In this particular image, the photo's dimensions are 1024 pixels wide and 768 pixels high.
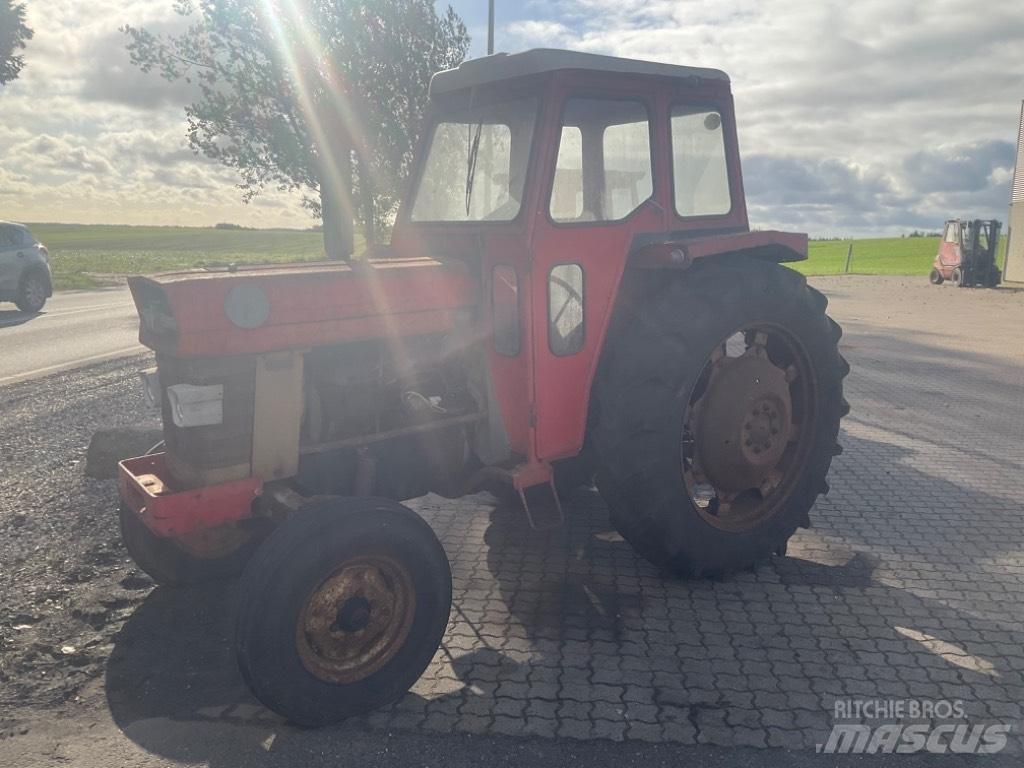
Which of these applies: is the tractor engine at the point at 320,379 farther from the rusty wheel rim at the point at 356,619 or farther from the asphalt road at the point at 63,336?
the asphalt road at the point at 63,336

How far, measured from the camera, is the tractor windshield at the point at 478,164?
400cm

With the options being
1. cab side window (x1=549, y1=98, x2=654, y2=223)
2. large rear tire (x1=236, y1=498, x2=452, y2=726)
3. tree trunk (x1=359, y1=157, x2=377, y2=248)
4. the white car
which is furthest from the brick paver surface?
the white car

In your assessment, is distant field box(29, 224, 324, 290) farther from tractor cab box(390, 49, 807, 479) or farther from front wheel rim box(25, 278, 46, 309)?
tractor cab box(390, 49, 807, 479)

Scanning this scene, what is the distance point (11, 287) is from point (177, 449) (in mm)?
15055

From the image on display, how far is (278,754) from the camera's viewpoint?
289 cm

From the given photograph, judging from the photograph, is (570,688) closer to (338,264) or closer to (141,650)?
(141,650)

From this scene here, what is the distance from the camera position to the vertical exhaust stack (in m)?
31.9

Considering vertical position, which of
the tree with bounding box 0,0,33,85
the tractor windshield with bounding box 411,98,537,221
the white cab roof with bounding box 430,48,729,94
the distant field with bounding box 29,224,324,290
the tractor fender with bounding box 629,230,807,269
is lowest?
the distant field with bounding box 29,224,324,290

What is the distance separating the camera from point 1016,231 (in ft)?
107

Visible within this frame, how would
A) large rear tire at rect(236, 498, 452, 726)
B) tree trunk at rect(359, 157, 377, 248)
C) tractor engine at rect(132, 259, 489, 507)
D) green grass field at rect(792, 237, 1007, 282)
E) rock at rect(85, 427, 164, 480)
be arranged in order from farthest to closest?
green grass field at rect(792, 237, 1007, 282), tree trunk at rect(359, 157, 377, 248), rock at rect(85, 427, 164, 480), tractor engine at rect(132, 259, 489, 507), large rear tire at rect(236, 498, 452, 726)

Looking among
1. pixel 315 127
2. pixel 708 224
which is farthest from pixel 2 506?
pixel 315 127

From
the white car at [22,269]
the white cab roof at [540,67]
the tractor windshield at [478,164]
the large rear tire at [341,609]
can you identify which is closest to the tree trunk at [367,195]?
the white car at [22,269]

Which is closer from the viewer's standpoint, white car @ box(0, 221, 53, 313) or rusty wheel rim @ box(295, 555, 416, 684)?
rusty wheel rim @ box(295, 555, 416, 684)

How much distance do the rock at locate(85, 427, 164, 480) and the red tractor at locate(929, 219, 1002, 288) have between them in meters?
30.2
